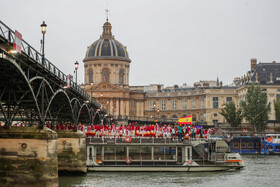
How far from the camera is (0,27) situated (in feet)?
84.8

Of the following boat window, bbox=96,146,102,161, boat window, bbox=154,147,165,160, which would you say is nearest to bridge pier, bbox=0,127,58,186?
boat window, bbox=96,146,102,161

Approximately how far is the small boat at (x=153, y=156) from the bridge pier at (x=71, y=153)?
70.4 inches

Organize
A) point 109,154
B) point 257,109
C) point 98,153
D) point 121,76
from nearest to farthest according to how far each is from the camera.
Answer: point 109,154, point 98,153, point 257,109, point 121,76

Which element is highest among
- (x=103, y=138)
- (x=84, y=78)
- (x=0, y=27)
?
(x=84, y=78)

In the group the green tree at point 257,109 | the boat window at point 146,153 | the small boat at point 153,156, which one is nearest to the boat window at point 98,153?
the small boat at point 153,156

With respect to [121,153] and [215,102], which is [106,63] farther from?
[121,153]

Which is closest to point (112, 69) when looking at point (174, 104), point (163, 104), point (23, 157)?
point (163, 104)

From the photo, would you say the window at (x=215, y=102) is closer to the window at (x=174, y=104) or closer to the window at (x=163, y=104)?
the window at (x=174, y=104)

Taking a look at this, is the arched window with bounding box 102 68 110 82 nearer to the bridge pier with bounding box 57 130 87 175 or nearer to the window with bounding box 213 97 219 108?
the window with bounding box 213 97 219 108

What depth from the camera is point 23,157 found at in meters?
34.9

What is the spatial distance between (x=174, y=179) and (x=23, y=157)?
59.9 feet

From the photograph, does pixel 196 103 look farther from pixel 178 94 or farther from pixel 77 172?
pixel 77 172

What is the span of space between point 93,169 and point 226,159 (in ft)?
47.7

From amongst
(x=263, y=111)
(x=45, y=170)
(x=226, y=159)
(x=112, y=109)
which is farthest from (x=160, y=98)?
(x=45, y=170)
